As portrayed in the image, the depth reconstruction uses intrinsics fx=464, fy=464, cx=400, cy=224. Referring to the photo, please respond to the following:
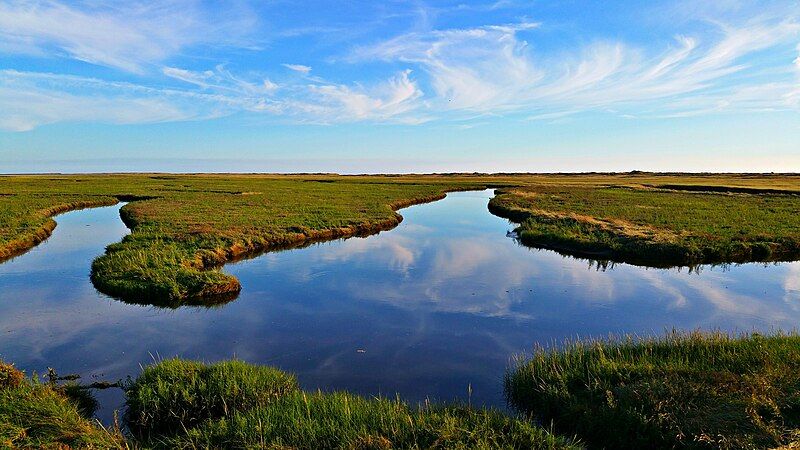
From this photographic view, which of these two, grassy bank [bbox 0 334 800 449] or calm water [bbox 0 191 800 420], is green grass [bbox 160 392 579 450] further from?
calm water [bbox 0 191 800 420]

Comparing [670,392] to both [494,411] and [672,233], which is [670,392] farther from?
[672,233]

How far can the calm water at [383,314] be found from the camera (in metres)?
11.5

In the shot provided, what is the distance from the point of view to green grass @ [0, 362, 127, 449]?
7.19 m

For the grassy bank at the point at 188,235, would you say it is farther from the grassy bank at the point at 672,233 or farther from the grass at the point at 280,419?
the grassy bank at the point at 672,233

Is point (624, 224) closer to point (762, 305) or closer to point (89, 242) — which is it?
point (762, 305)

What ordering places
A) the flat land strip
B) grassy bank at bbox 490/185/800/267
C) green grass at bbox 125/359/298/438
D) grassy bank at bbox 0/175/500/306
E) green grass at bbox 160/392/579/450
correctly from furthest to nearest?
grassy bank at bbox 490/185/800/267 → the flat land strip → grassy bank at bbox 0/175/500/306 → green grass at bbox 125/359/298/438 → green grass at bbox 160/392/579/450

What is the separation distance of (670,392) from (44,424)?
35.1 feet

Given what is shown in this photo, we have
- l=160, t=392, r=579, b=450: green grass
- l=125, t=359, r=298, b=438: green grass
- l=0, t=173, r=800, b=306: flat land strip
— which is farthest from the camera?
l=0, t=173, r=800, b=306: flat land strip

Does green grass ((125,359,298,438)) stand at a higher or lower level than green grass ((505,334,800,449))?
lower

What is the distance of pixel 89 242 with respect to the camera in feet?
95.1

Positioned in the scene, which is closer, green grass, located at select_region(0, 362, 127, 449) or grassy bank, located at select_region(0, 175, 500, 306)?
green grass, located at select_region(0, 362, 127, 449)

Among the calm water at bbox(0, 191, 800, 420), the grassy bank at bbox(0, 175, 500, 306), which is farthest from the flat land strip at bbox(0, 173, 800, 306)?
the calm water at bbox(0, 191, 800, 420)

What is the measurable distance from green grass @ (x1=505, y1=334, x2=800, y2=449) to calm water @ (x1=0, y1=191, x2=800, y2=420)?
1.22m

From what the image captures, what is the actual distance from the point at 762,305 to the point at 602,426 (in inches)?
510
